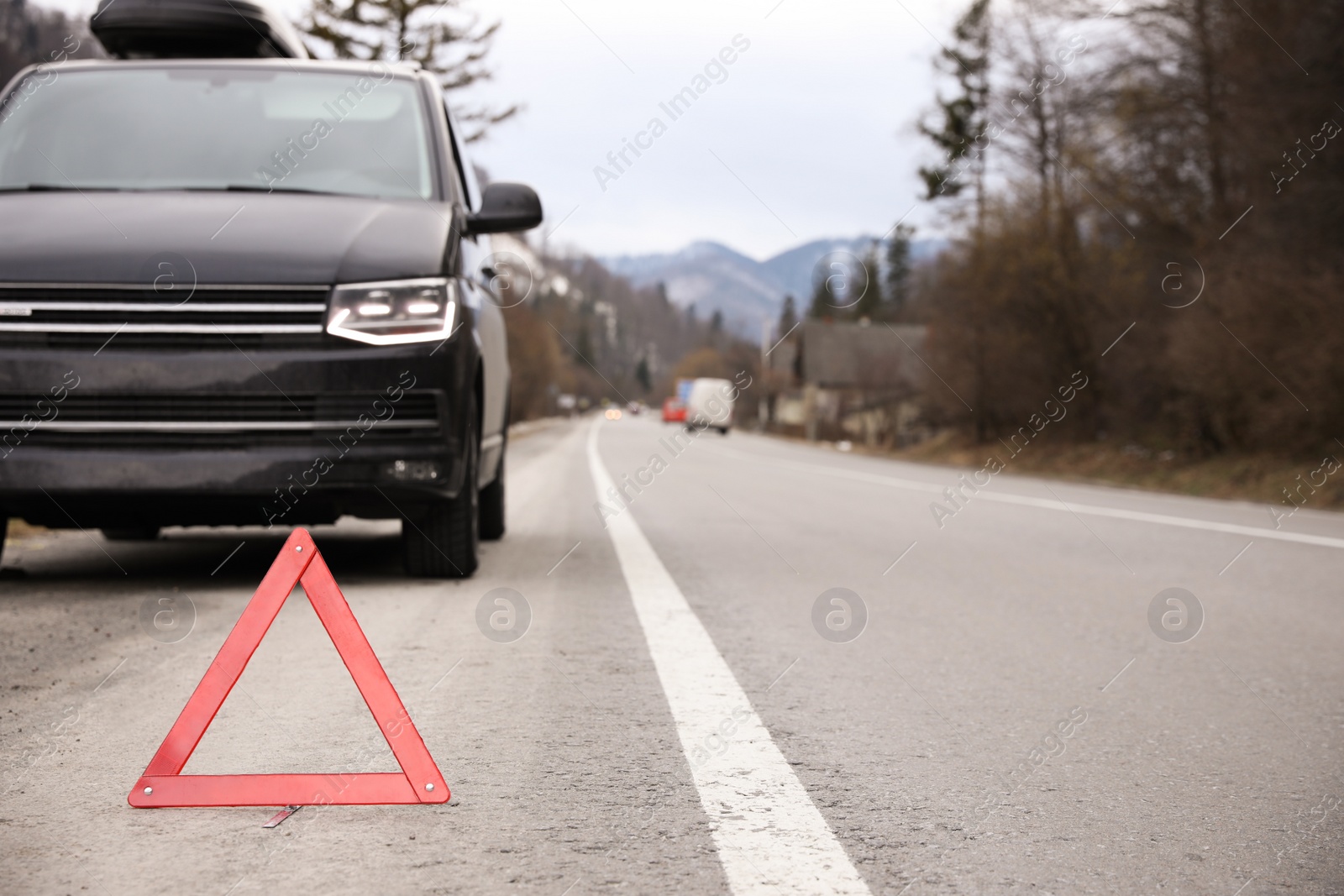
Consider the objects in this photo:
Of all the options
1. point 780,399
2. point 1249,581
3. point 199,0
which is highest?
point 199,0

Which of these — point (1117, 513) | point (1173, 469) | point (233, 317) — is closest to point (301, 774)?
point (233, 317)

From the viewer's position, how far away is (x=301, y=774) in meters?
3.03

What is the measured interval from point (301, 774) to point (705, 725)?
3.96ft

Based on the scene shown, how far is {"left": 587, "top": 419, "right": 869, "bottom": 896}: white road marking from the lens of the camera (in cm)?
258

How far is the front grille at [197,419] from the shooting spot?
210 inches

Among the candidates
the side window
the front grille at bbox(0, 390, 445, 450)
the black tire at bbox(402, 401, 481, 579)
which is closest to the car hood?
the front grille at bbox(0, 390, 445, 450)

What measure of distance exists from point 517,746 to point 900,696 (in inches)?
54.5

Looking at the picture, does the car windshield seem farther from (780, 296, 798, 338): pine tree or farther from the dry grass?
(780, 296, 798, 338): pine tree

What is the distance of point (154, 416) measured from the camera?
5410 mm

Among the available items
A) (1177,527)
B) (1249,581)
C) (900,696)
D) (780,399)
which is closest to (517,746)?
(900,696)

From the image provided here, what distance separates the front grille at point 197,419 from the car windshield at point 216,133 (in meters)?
1.22

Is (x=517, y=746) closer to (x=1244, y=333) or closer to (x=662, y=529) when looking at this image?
(x=662, y=529)

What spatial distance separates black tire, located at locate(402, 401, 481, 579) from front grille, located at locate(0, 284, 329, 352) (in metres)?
0.96

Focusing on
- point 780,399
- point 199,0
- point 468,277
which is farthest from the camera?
point 780,399
